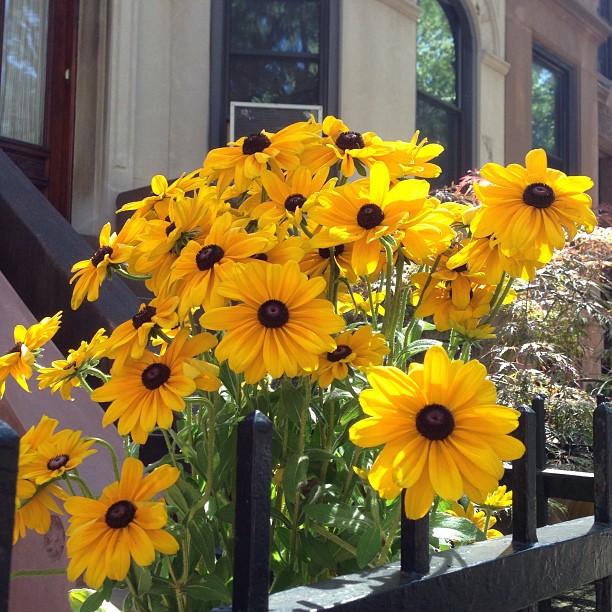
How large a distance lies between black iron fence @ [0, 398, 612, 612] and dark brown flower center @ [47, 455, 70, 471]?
1.33 feet

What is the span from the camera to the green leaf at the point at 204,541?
1.23 m

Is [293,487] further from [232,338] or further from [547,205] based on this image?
[547,205]

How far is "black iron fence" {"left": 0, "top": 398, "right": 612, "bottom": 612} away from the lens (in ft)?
2.99

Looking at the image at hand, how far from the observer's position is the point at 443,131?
1086cm

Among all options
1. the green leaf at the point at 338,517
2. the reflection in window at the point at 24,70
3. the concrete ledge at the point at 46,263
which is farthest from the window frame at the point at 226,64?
the green leaf at the point at 338,517

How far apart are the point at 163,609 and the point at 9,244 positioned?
3509mm

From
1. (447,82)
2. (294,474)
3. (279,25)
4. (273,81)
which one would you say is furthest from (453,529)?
(447,82)

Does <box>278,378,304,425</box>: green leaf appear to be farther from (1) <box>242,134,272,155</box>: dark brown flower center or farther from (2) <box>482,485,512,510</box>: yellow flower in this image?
(2) <box>482,485,512,510</box>: yellow flower

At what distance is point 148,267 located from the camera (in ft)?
4.50

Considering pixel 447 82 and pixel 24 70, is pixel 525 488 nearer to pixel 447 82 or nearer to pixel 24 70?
pixel 24 70

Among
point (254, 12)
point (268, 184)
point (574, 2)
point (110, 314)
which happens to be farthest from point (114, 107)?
point (574, 2)

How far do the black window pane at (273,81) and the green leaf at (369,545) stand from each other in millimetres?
7504

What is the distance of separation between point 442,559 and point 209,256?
1.78 ft

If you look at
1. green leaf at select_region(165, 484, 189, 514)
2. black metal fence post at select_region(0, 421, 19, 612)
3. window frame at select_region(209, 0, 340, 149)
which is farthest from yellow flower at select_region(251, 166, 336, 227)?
window frame at select_region(209, 0, 340, 149)
